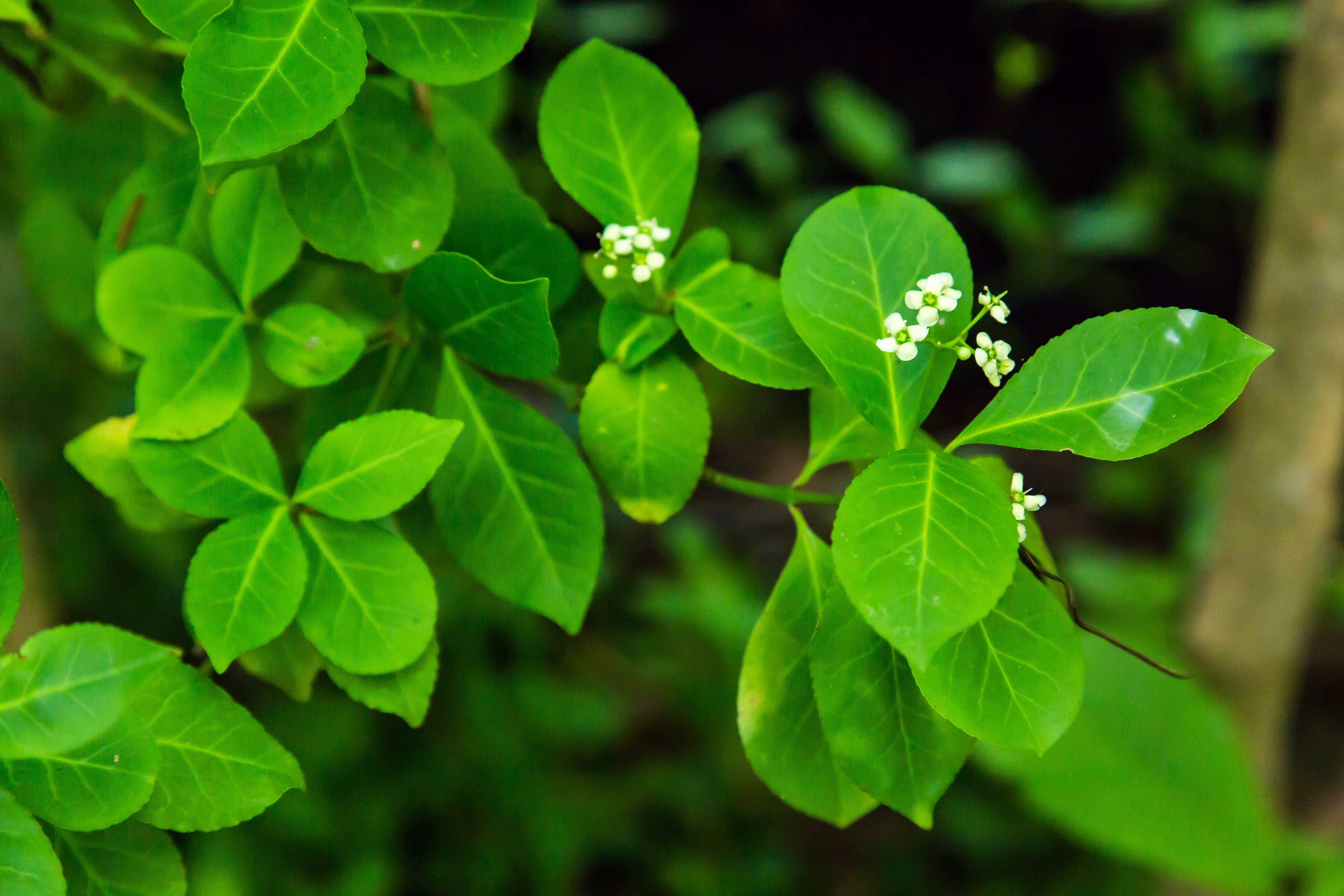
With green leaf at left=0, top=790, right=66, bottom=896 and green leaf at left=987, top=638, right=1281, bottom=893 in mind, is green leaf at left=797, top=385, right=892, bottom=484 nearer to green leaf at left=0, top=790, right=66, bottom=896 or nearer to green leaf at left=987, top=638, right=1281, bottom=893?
green leaf at left=0, top=790, right=66, bottom=896

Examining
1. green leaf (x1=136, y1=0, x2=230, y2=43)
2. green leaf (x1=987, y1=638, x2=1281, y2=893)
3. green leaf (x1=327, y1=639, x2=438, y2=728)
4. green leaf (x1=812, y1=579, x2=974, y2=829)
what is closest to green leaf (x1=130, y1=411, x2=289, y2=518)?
green leaf (x1=327, y1=639, x2=438, y2=728)

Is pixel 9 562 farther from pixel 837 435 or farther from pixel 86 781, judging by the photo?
pixel 837 435

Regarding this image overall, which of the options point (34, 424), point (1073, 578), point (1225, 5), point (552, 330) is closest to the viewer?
point (552, 330)

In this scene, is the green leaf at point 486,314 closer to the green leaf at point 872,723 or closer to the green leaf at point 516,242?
the green leaf at point 516,242

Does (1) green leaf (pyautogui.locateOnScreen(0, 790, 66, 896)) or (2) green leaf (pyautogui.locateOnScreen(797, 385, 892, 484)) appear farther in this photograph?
(2) green leaf (pyautogui.locateOnScreen(797, 385, 892, 484))

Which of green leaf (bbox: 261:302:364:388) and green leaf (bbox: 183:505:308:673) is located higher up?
green leaf (bbox: 261:302:364:388)

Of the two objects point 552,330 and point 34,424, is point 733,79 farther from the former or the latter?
point 552,330

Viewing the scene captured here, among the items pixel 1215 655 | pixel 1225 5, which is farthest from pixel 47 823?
pixel 1225 5
